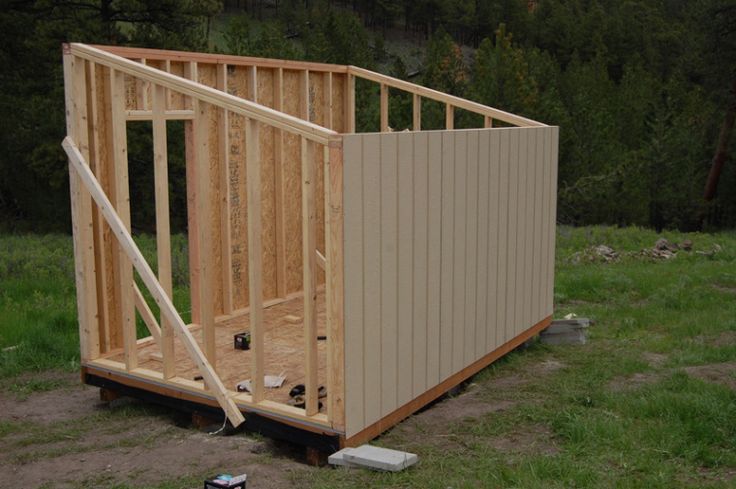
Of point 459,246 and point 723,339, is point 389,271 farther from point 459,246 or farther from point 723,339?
point 723,339

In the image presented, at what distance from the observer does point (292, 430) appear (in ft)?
17.3

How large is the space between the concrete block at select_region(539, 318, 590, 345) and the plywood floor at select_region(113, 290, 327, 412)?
7.74 ft

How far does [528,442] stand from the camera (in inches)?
211

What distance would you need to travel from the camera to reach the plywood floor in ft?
20.5

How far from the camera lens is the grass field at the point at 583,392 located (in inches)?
187

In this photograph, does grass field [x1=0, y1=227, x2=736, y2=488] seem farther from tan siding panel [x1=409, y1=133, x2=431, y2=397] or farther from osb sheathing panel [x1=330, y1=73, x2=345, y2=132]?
osb sheathing panel [x1=330, y1=73, x2=345, y2=132]

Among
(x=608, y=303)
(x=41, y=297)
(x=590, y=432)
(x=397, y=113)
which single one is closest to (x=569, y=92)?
(x=397, y=113)

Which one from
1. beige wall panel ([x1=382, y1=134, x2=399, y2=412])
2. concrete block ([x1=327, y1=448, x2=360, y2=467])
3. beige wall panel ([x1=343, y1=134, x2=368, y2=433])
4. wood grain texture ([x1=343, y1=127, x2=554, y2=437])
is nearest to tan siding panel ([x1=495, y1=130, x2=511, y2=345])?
wood grain texture ([x1=343, y1=127, x2=554, y2=437])

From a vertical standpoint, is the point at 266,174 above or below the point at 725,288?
above

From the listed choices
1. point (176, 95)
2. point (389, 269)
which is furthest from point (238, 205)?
point (389, 269)

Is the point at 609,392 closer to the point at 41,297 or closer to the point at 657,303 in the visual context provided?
the point at 657,303

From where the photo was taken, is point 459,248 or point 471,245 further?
point 471,245

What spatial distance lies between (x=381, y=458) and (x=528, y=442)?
1.13m

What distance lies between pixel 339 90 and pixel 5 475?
19.1 feet
